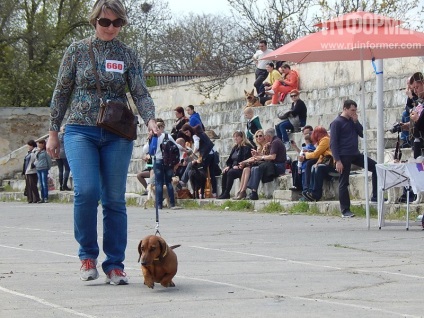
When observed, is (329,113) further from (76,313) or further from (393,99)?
(76,313)

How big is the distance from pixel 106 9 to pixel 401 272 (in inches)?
131

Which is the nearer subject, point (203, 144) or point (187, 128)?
point (203, 144)

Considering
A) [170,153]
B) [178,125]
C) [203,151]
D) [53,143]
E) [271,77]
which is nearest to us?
[53,143]

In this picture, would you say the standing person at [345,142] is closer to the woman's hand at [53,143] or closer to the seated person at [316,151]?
the seated person at [316,151]

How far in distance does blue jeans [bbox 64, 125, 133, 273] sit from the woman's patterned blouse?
15 cm

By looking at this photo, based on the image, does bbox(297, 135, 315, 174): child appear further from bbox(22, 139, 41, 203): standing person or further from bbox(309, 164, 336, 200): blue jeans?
bbox(22, 139, 41, 203): standing person

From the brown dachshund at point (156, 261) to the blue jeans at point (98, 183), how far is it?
0.49 meters

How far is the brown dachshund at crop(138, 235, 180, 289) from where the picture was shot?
7750 mm

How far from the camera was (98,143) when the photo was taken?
8219 millimetres

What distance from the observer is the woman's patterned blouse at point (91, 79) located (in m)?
8.20

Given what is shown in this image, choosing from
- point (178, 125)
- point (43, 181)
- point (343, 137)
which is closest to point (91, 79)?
point (343, 137)

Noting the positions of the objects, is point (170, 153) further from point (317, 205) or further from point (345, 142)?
point (345, 142)

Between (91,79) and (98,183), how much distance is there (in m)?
0.80

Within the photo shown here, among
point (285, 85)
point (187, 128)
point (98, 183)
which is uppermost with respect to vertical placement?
point (285, 85)
